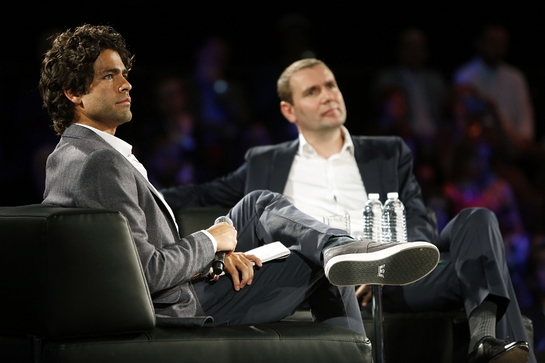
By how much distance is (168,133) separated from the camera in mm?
4367

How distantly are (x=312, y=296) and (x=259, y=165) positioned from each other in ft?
3.81

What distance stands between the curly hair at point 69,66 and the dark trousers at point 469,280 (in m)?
1.27

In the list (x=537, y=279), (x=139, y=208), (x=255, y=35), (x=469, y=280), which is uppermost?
(x=255, y=35)

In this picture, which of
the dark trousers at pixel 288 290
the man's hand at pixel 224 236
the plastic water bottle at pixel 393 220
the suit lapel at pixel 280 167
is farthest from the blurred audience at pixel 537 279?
the man's hand at pixel 224 236

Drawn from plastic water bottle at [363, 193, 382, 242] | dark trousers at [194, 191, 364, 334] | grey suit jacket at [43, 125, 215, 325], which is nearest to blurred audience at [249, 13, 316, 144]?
plastic water bottle at [363, 193, 382, 242]

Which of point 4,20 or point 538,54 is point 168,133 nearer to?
point 4,20

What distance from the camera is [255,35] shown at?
194 inches

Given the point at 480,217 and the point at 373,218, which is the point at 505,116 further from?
the point at 480,217

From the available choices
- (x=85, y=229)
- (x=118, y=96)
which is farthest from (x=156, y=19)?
(x=85, y=229)

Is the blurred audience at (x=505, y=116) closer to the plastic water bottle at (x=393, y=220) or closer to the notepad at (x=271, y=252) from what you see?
the plastic water bottle at (x=393, y=220)

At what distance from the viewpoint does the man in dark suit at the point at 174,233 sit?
2000mm

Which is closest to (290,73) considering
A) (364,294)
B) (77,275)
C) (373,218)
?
(373,218)

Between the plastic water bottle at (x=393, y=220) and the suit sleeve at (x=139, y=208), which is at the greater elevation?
the suit sleeve at (x=139, y=208)

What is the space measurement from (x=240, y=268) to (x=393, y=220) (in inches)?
40.9
